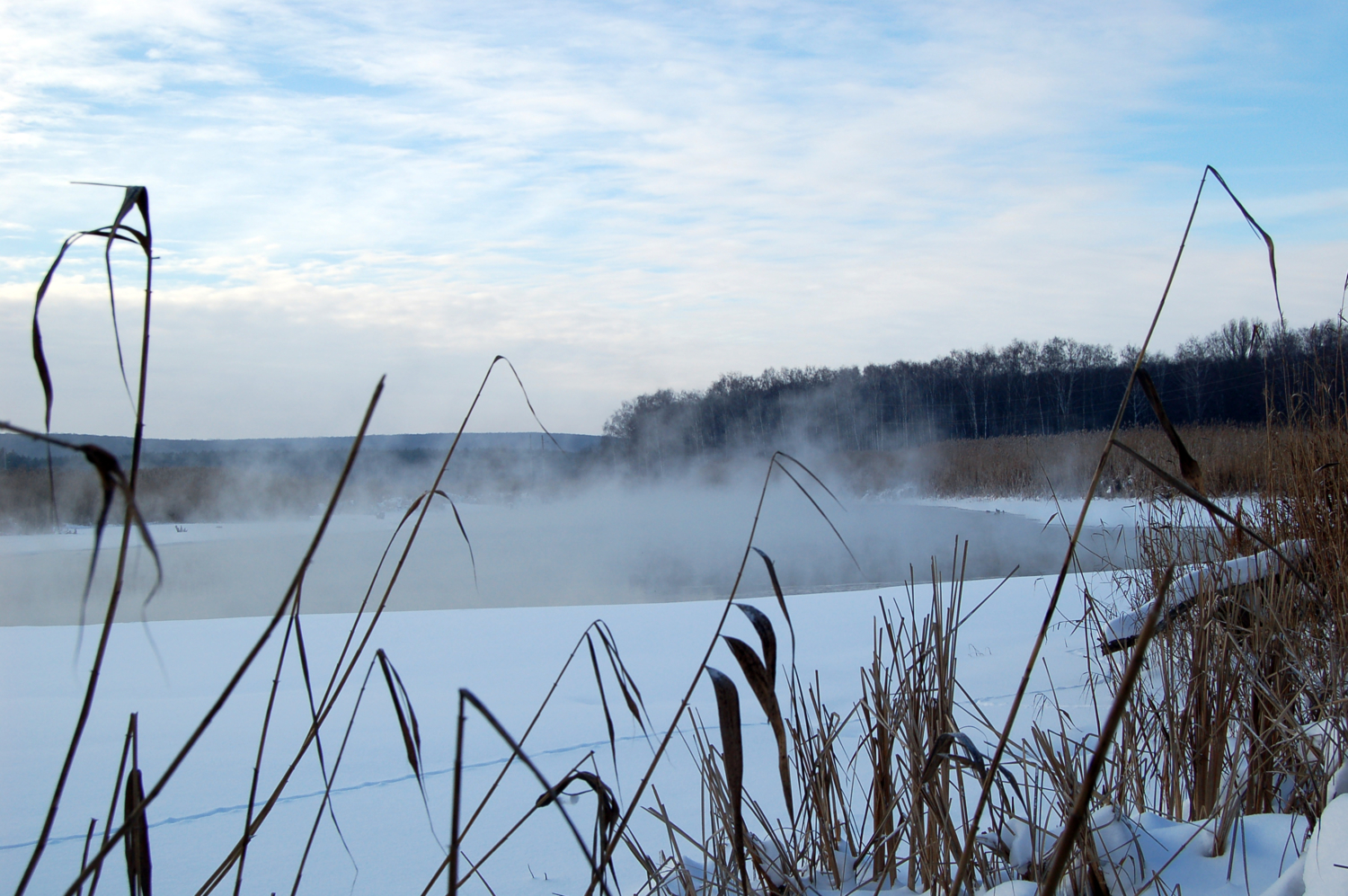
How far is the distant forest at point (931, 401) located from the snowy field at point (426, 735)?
24.9 metres

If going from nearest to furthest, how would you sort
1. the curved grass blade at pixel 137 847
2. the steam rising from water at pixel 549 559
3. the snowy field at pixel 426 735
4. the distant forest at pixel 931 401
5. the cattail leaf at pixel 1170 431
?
the cattail leaf at pixel 1170 431 → the curved grass blade at pixel 137 847 → the snowy field at pixel 426 735 → the steam rising from water at pixel 549 559 → the distant forest at pixel 931 401

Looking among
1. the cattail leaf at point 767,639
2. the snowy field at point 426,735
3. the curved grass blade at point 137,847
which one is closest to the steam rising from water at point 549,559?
the snowy field at point 426,735

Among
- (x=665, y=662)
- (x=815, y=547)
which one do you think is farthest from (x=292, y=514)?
(x=665, y=662)

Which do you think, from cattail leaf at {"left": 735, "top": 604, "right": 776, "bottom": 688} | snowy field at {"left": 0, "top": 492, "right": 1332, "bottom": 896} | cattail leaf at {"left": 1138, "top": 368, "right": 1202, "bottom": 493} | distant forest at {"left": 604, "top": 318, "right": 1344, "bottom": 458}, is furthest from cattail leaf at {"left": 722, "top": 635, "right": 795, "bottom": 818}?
distant forest at {"left": 604, "top": 318, "right": 1344, "bottom": 458}

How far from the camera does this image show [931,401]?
1278 inches

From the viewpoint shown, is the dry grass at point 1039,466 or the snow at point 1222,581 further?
the dry grass at point 1039,466

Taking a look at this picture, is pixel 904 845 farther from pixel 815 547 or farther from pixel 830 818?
pixel 815 547

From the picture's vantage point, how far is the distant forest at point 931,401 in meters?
29.2

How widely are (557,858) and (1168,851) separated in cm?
110

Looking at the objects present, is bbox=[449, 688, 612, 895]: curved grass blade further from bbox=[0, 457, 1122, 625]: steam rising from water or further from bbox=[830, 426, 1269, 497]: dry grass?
bbox=[830, 426, 1269, 497]: dry grass

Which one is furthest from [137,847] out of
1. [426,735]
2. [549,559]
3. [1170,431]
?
[549,559]

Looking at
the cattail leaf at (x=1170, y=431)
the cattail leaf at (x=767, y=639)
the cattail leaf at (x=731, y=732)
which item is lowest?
the cattail leaf at (x=731, y=732)

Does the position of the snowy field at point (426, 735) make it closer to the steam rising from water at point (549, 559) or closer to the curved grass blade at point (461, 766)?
the curved grass blade at point (461, 766)

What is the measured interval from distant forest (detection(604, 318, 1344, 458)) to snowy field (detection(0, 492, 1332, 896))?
24909 mm
